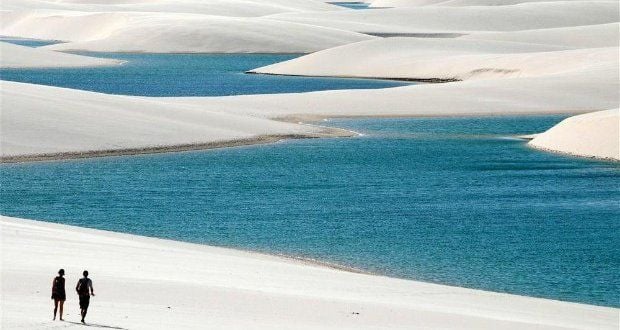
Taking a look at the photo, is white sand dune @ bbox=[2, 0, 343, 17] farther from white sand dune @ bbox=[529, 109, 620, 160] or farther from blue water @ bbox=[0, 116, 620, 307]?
blue water @ bbox=[0, 116, 620, 307]

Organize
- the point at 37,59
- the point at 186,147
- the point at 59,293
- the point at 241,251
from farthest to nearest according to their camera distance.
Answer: the point at 37,59 → the point at 186,147 → the point at 241,251 → the point at 59,293

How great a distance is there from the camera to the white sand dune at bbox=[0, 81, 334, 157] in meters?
45.6

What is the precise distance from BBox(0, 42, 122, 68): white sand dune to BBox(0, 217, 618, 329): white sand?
75.8m

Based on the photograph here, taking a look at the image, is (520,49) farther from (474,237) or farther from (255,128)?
(474,237)

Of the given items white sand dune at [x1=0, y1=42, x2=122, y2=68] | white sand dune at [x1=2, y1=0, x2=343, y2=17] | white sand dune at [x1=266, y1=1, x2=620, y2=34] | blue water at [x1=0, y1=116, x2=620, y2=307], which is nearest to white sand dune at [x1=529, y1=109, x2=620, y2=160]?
blue water at [x1=0, y1=116, x2=620, y2=307]

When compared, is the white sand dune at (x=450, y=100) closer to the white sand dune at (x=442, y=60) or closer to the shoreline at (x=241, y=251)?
the white sand dune at (x=442, y=60)

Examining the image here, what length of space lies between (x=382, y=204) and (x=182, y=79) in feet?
179

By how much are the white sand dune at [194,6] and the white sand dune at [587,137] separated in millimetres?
112528

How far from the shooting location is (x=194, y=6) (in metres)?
163

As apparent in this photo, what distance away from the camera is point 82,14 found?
14725 cm

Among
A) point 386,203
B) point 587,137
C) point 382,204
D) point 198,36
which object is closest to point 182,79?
point 198,36

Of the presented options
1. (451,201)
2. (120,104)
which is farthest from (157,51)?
(451,201)

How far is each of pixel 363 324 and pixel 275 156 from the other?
26.7 metres

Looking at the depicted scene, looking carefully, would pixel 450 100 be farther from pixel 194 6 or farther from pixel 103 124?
pixel 194 6
